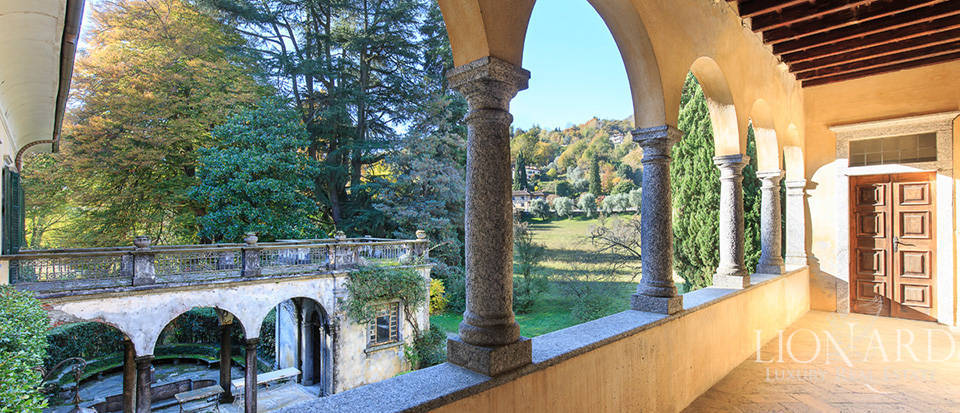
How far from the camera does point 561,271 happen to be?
15.2 m

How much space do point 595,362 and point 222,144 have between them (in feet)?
44.3

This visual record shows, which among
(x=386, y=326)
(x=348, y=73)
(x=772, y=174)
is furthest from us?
(x=348, y=73)

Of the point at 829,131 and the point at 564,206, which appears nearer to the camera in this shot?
the point at 829,131

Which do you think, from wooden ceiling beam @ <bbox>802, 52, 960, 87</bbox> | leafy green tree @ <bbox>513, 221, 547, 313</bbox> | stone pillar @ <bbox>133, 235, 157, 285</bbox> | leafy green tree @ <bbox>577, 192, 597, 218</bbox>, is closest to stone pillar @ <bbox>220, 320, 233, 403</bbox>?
stone pillar @ <bbox>133, 235, 157, 285</bbox>

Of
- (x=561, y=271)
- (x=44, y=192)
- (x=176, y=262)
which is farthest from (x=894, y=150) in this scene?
(x=44, y=192)

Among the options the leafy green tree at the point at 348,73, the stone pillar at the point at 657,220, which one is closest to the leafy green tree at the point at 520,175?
the leafy green tree at the point at 348,73

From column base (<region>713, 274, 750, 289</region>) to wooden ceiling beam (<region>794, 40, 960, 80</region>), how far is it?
3.48 metres

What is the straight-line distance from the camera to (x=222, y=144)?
1286 centimetres

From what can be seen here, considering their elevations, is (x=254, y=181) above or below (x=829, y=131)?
below

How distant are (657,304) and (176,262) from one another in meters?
9.55

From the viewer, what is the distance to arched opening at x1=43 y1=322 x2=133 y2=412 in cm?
1033

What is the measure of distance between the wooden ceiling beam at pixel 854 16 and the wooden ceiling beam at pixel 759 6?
0.52 m

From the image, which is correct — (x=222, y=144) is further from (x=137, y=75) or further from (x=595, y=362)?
(x=595, y=362)

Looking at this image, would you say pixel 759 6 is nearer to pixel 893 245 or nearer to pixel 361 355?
pixel 893 245
